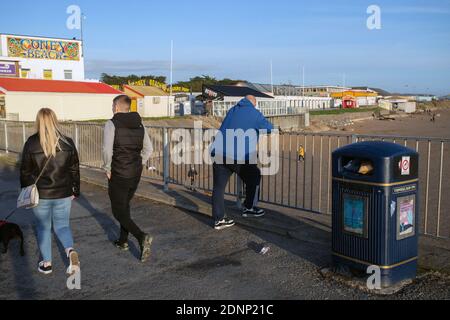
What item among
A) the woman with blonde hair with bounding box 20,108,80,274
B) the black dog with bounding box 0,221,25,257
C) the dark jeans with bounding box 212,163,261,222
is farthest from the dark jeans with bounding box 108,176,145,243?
the dark jeans with bounding box 212,163,261,222

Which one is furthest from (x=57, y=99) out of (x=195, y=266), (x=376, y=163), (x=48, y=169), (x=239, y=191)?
(x=376, y=163)

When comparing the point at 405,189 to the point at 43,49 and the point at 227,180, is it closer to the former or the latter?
the point at 227,180

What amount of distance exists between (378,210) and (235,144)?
7.96 ft

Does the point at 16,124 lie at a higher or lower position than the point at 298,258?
higher

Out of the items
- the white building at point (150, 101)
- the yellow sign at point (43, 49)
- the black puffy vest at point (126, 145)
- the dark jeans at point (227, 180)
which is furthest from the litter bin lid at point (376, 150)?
the yellow sign at point (43, 49)

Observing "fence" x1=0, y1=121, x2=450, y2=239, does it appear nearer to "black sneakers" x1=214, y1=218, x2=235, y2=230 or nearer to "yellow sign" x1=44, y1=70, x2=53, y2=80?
"black sneakers" x1=214, y1=218, x2=235, y2=230

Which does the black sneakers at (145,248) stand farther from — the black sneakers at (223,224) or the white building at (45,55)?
the white building at (45,55)

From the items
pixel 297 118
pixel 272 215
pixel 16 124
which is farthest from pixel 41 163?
pixel 297 118

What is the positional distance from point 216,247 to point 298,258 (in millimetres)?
1076

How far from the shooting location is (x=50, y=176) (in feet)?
15.6

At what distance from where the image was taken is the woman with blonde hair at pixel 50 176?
4711 millimetres

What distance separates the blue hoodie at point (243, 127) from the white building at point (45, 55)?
3974 cm

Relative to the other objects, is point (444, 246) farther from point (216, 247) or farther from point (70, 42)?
point (70, 42)
